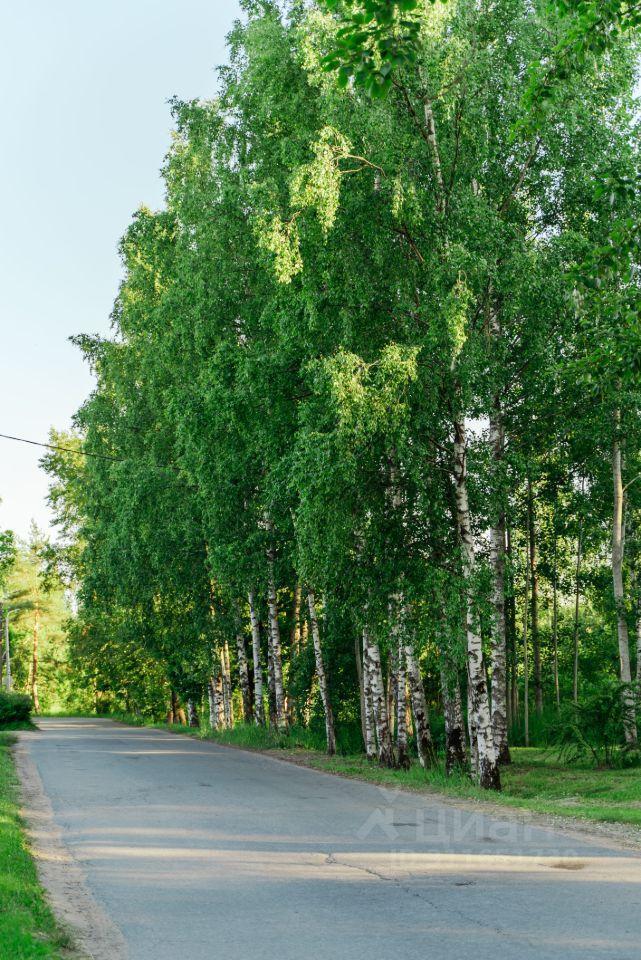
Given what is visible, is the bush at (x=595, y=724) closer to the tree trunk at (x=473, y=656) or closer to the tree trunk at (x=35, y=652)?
the tree trunk at (x=473, y=656)

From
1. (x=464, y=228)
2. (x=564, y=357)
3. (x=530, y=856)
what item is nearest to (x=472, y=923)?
(x=530, y=856)

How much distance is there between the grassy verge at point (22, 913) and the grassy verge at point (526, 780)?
6590 millimetres

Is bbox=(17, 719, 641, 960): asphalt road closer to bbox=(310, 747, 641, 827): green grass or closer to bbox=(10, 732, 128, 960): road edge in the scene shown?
bbox=(10, 732, 128, 960): road edge

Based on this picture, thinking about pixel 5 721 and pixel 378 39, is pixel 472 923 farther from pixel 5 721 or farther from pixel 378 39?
pixel 5 721

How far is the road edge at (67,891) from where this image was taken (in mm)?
6422

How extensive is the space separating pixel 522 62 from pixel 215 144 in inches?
428

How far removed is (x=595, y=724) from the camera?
20.4 meters

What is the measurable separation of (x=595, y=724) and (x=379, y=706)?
4679 mm

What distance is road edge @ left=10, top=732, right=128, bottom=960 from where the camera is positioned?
21.1ft

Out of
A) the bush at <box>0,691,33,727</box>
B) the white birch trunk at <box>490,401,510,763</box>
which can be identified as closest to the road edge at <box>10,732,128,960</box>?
the white birch trunk at <box>490,401,510,763</box>

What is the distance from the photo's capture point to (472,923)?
21.5 feet

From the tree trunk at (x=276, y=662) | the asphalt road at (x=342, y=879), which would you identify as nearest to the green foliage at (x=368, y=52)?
the asphalt road at (x=342, y=879)

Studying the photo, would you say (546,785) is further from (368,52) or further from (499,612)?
(368,52)

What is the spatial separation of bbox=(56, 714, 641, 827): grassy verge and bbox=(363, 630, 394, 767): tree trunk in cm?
44
